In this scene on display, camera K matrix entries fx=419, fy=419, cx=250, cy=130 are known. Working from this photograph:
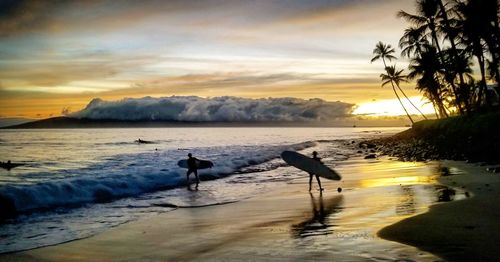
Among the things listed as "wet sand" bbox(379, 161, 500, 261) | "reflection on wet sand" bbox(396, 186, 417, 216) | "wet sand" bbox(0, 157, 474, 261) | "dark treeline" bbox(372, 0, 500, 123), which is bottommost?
"wet sand" bbox(0, 157, 474, 261)

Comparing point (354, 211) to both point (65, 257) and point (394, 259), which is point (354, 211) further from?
point (65, 257)

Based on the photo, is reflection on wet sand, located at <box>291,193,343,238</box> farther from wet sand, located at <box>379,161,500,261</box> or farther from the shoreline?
wet sand, located at <box>379,161,500,261</box>

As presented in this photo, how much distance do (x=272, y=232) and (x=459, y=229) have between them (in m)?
3.64

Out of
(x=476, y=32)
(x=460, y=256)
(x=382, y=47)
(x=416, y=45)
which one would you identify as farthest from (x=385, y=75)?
(x=460, y=256)

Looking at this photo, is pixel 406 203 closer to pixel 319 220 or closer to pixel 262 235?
pixel 319 220

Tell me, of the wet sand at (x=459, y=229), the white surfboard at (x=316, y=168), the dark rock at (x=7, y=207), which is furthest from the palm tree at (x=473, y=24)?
the dark rock at (x=7, y=207)

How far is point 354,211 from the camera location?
10758mm

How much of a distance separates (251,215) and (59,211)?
24.3 ft

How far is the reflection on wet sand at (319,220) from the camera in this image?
8.63 metres

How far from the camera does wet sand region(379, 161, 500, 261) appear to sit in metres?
6.11

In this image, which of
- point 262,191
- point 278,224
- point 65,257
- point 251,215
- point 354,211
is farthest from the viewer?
point 262,191

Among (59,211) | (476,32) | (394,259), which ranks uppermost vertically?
(476,32)

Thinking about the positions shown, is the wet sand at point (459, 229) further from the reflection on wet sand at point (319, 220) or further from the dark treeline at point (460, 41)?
the dark treeline at point (460, 41)

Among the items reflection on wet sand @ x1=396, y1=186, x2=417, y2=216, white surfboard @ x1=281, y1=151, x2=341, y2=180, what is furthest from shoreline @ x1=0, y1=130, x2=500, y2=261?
white surfboard @ x1=281, y1=151, x2=341, y2=180
